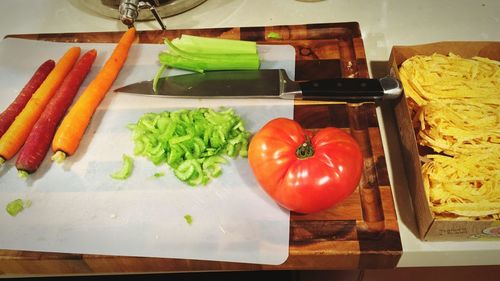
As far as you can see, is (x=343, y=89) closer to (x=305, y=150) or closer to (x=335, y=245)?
(x=305, y=150)

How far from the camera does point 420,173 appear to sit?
34.2 inches

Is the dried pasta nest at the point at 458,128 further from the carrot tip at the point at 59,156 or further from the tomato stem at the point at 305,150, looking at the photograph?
the carrot tip at the point at 59,156

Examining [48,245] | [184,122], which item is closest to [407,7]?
[184,122]

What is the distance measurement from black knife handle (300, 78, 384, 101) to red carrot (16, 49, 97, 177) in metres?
0.69

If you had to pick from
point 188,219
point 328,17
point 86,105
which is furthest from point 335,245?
point 328,17

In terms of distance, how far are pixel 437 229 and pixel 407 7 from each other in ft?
3.09

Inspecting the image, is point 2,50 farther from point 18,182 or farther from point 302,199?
point 302,199

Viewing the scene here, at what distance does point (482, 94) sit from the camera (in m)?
1.01

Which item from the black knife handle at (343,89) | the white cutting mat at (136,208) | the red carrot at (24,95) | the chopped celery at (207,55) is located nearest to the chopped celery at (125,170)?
the white cutting mat at (136,208)

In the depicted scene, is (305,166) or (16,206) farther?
(16,206)

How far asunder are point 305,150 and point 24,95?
2.89 ft

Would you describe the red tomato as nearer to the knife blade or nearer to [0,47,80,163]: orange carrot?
the knife blade

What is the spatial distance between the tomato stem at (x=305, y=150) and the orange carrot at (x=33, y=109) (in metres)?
0.78

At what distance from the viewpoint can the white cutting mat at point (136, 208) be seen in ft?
2.96
